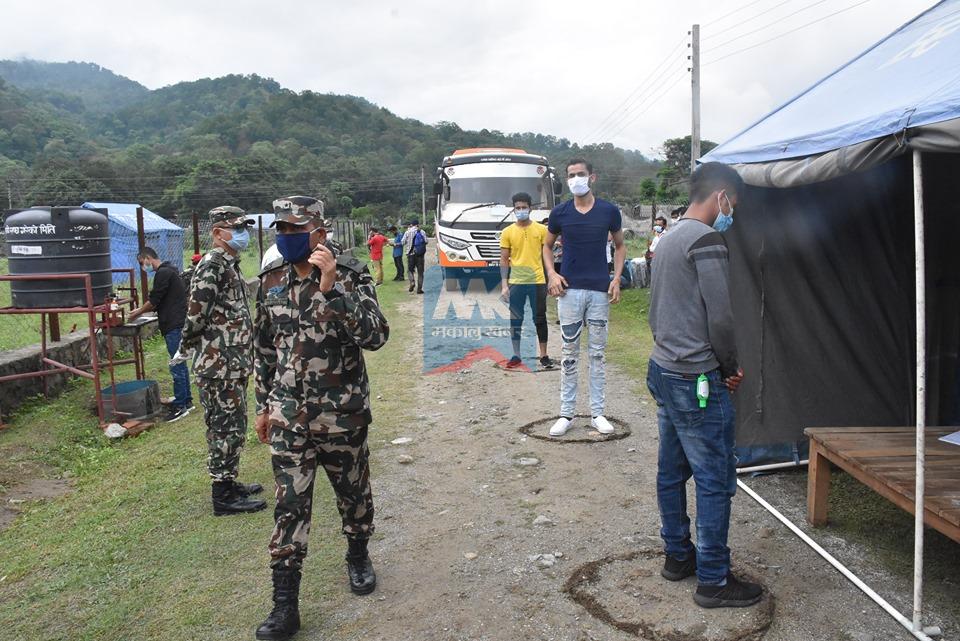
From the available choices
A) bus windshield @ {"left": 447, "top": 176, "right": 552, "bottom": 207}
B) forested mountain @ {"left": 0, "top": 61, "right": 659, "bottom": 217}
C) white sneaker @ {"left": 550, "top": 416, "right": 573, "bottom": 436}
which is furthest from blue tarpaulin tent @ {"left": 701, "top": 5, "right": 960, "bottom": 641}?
forested mountain @ {"left": 0, "top": 61, "right": 659, "bottom": 217}

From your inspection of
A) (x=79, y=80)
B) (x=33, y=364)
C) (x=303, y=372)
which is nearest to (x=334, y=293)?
(x=303, y=372)

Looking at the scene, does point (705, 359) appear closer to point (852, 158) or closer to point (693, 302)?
point (693, 302)

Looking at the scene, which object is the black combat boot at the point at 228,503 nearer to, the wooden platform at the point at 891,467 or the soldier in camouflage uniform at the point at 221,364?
the soldier in camouflage uniform at the point at 221,364

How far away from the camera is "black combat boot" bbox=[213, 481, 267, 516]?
467cm

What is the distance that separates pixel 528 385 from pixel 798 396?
323 centimetres

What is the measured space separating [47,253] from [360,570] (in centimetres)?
519

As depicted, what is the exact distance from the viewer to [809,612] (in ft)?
10.4

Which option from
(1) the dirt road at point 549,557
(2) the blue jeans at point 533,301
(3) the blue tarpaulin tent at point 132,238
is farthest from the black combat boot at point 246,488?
(3) the blue tarpaulin tent at point 132,238

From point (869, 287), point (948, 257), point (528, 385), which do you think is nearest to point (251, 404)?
point (528, 385)

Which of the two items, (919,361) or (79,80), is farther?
(79,80)

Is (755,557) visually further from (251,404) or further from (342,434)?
(251,404)

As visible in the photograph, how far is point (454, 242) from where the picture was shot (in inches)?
627

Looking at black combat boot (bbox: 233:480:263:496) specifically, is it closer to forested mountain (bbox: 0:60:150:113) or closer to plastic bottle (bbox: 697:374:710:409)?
plastic bottle (bbox: 697:374:710:409)

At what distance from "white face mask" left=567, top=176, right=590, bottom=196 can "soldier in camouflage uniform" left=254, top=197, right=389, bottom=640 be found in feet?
8.51
